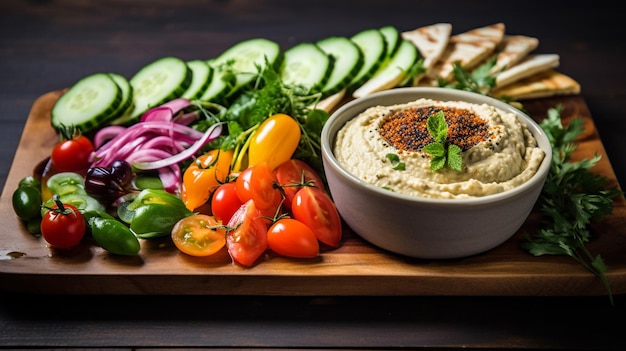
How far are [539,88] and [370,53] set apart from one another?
1194mm

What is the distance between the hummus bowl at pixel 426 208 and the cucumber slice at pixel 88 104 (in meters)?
1.62

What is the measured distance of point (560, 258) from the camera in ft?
12.9

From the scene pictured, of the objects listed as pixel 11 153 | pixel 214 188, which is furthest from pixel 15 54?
pixel 214 188

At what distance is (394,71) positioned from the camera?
5.31 metres

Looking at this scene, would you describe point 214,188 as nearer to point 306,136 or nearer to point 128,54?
point 306,136

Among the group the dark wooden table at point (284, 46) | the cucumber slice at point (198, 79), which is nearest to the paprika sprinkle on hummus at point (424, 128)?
the dark wooden table at point (284, 46)

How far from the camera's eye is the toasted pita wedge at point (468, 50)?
17.9 ft

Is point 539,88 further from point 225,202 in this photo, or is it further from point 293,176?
point 225,202

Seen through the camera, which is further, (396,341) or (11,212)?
(11,212)

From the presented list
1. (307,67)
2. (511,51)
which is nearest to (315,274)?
(307,67)

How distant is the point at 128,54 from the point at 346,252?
3.27m

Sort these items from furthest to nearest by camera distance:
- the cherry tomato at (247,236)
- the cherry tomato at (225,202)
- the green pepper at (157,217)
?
the cherry tomato at (225,202) → the green pepper at (157,217) → the cherry tomato at (247,236)

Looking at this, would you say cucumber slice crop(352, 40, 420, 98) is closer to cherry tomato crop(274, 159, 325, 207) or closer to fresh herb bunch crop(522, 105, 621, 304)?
cherry tomato crop(274, 159, 325, 207)

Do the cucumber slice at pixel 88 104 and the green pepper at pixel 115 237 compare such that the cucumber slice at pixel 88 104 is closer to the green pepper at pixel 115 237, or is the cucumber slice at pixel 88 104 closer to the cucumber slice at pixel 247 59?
the cucumber slice at pixel 247 59
